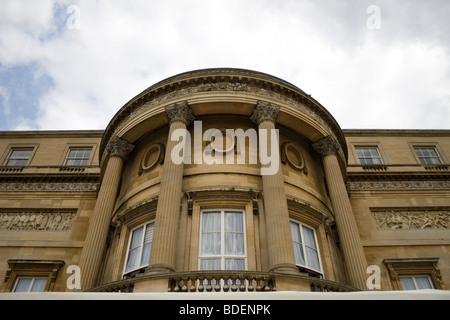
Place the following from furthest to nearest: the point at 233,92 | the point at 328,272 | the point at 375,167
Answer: the point at 375,167, the point at 233,92, the point at 328,272

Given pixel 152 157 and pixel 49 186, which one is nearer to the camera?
pixel 152 157

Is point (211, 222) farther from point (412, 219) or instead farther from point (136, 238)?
point (412, 219)

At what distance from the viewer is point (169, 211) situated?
12820mm

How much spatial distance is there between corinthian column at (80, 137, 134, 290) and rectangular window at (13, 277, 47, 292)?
534 centimetres

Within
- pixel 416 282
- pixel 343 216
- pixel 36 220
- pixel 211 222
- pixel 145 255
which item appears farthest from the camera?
pixel 36 220

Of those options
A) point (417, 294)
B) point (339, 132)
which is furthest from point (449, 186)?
point (417, 294)

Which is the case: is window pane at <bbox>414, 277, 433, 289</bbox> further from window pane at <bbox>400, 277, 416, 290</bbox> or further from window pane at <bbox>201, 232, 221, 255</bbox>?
window pane at <bbox>201, 232, 221, 255</bbox>

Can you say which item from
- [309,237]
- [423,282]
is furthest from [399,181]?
[309,237]

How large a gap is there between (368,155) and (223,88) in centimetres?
1383

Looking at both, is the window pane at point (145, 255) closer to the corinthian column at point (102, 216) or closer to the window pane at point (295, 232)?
the corinthian column at point (102, 216)

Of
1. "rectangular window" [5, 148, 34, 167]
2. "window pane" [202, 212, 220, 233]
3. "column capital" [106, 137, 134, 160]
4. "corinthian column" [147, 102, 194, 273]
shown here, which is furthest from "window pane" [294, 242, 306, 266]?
"rectangular window" [5, 148, 34, 167]
